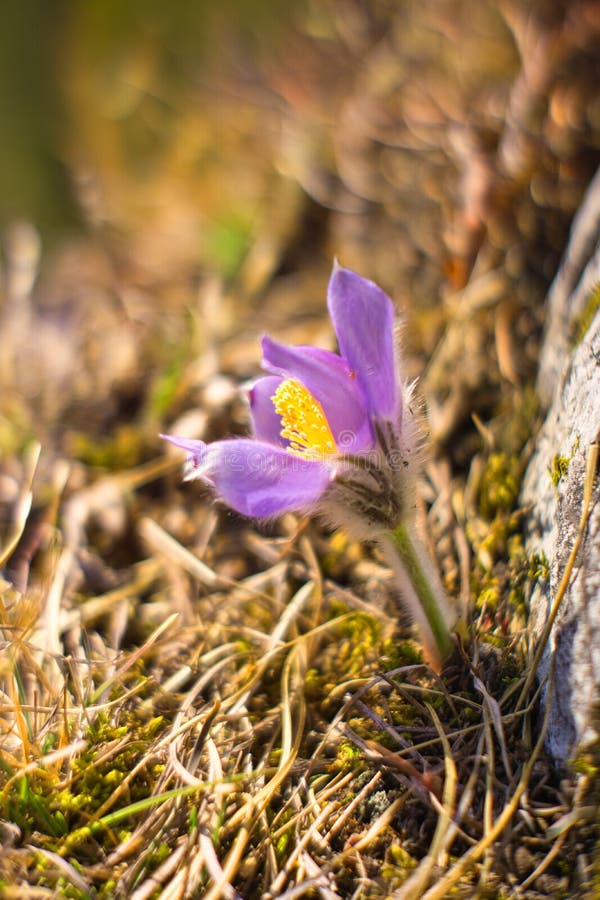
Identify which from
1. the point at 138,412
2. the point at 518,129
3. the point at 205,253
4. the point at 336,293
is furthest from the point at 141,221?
the point at 336,293

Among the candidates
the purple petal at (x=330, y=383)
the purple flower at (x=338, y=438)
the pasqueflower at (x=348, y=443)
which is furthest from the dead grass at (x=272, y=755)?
the purple petal at (x=330, y=383)

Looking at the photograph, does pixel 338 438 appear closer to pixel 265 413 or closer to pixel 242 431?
pixel 265 413

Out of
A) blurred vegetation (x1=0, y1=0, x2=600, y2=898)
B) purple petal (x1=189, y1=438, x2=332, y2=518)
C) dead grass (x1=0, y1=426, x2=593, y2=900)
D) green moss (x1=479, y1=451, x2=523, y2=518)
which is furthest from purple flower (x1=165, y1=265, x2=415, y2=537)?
green moss (x1=479, y1=451, x2=523, y2=518)

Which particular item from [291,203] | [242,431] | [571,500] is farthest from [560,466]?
[291,203]

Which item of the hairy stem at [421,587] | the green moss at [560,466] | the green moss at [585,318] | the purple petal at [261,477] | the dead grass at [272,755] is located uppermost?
the green moss at [585,318]

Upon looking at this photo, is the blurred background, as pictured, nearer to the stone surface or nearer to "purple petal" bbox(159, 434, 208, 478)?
the stone surface

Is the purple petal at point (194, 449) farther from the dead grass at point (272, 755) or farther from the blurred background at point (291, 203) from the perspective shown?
the blurred background at point (291, 203)
